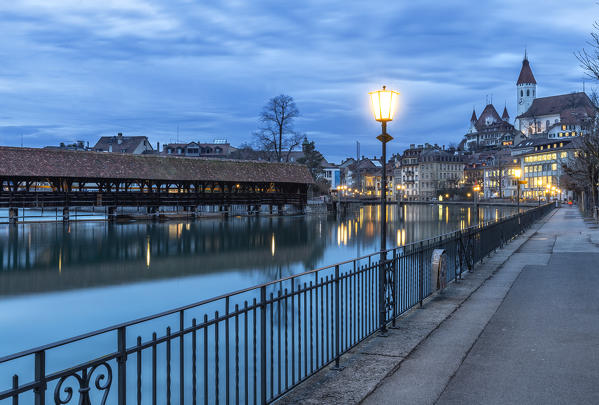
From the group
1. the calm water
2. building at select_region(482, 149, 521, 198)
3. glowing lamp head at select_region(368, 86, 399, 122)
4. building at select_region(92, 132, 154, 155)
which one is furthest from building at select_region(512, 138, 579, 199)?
glowing lamp head at select_region(368, 86, 399, 122)

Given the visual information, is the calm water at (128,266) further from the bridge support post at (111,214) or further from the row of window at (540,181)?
the row of window at (540,181)

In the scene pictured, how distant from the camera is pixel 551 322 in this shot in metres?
8.58

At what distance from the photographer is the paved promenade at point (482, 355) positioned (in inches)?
215

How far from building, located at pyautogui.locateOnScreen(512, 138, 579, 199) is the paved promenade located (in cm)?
10049

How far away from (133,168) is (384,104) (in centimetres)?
4561

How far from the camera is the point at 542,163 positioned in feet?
367

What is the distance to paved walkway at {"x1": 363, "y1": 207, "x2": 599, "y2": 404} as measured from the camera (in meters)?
5.43

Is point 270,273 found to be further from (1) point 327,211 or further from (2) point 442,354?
(1) point 327,211

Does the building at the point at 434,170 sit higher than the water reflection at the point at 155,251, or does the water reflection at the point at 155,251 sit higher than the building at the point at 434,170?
the building at the point at 434,170

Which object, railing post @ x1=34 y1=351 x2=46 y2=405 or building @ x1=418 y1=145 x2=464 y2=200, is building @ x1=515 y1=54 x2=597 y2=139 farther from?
railing post @ x1=34 y1=351 x2=46 y2=405

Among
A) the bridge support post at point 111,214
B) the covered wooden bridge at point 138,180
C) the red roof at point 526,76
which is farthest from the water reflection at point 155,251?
the red roof at point 526,76

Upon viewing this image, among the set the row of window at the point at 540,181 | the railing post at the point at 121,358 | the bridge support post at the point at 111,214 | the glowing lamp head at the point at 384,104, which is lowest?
the bridge support post at the point at 111,214

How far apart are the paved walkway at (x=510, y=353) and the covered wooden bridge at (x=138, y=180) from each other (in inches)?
1666

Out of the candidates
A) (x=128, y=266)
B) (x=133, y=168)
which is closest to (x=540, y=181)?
(x=133, y=168)
